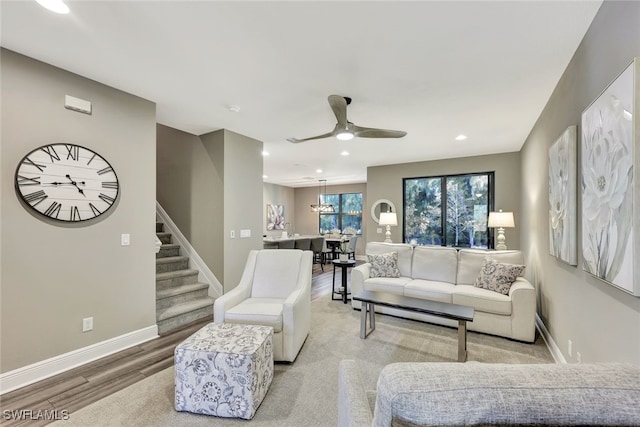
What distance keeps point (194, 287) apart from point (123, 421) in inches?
87.1

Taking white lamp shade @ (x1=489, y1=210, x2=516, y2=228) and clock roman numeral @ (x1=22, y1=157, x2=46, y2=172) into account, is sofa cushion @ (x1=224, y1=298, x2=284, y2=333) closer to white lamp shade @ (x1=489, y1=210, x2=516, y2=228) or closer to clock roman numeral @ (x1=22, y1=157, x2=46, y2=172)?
clock roman numeral @ (x1=22, y1=157, x2=46, y2=172)

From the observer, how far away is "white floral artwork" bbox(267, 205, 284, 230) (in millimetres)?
9594

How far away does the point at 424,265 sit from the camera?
13.3 ft

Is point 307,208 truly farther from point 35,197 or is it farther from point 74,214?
point 35,197

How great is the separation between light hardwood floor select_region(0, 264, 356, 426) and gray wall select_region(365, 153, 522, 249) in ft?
16.5

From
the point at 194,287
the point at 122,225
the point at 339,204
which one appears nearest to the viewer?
the point at 122,225

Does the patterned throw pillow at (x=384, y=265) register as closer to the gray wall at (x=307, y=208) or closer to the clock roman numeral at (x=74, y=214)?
the clock roman numeral at (x=74, y=214)

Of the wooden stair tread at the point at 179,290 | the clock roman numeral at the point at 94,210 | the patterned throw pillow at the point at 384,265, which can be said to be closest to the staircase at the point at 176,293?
the wooden stair tread at the point at 179,290

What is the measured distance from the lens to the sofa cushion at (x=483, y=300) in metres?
3.05

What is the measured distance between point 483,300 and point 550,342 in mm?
667

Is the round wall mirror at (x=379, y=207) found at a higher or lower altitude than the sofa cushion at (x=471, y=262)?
higher

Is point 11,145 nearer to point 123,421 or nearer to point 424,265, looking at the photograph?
point 123,421

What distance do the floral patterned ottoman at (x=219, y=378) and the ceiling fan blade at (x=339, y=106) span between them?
2.13 m

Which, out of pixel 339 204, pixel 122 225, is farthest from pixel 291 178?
pixel 122 225
